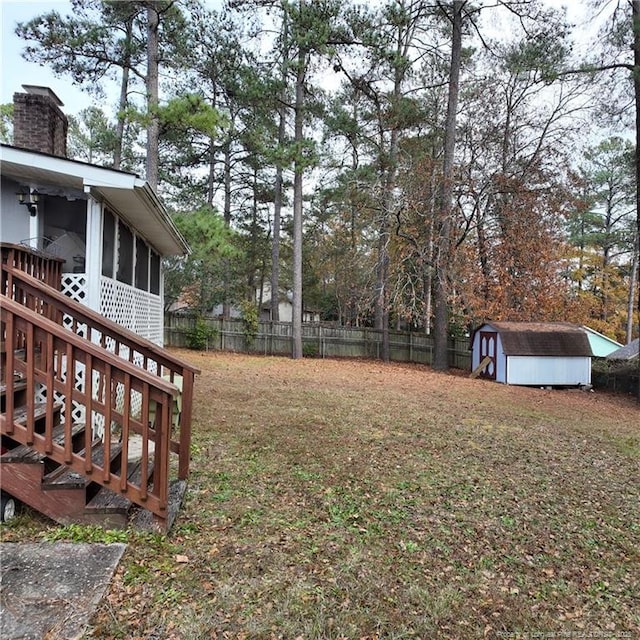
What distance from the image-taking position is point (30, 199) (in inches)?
172

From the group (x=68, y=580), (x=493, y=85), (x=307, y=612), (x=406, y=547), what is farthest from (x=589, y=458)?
(x=493, y=85)

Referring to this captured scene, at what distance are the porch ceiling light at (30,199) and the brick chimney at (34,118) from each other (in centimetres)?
126

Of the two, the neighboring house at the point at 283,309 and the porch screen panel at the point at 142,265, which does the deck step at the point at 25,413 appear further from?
the neighboring house at the point at 283,309

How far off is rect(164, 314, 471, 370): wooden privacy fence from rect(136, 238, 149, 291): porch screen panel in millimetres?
9428

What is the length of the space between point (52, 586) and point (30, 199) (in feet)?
12.2

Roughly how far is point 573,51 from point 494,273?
697cm

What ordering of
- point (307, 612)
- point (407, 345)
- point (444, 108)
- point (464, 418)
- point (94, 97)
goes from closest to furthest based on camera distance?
point (307, 612) < point (464, 418) < point (94, 97) < point (444, 108) < point (407, 345)

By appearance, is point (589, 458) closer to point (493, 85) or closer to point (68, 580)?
point (68, 580)

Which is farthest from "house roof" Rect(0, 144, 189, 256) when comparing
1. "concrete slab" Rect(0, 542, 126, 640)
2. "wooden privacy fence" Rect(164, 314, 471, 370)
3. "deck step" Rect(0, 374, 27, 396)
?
"wooden privacy fence" Rect(164, 314, 471, 370)

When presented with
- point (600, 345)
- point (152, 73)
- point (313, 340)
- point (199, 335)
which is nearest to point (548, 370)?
point (600, 345)

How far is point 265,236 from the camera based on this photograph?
23.6 metres

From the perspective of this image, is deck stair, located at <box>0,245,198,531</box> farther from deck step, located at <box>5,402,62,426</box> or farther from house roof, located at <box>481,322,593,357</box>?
house roof, located at <box>481,322,593,357</box>

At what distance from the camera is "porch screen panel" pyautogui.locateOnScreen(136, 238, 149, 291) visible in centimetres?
715

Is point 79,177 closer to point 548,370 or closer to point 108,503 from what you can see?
point 108,503
